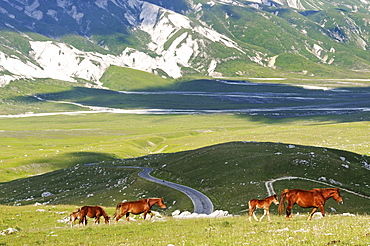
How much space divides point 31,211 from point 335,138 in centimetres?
14160

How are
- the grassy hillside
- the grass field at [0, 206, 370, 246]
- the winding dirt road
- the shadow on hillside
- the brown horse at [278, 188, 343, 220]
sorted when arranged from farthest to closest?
1. the shadow on hillside
2. the grassy hillside
3. the winding dirt road
4. the brown horse at [278, 188, 343, 220]
5. the grass field at [0, 206, 370, 246]

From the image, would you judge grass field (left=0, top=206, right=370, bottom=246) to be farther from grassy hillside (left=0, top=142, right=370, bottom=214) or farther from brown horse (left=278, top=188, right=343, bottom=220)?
grassy hillside (left=0, top=142, right=370, bottom=214)

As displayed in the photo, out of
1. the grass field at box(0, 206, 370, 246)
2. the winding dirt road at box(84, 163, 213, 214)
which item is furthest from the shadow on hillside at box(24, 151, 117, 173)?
the grass field at box(0, 206, 370, 246)

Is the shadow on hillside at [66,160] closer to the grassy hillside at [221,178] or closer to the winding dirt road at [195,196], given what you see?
the grassy hillside at [221,178]

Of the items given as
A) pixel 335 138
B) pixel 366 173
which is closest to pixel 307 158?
pixel 366 173

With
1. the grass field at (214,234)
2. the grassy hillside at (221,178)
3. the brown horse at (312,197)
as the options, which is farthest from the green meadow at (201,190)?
the brown horse at (312,197)

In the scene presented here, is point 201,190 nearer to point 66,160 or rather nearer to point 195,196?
point 195,196

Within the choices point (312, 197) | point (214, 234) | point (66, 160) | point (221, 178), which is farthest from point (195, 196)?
point (66, 160)

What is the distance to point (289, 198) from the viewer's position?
30.1 m

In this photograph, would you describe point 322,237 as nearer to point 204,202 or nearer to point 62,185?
point 204,202

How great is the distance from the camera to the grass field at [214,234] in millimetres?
23719

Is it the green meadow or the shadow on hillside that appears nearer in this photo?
the green meadow

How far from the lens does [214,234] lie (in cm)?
2867

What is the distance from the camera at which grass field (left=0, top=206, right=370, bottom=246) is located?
23719 mm
